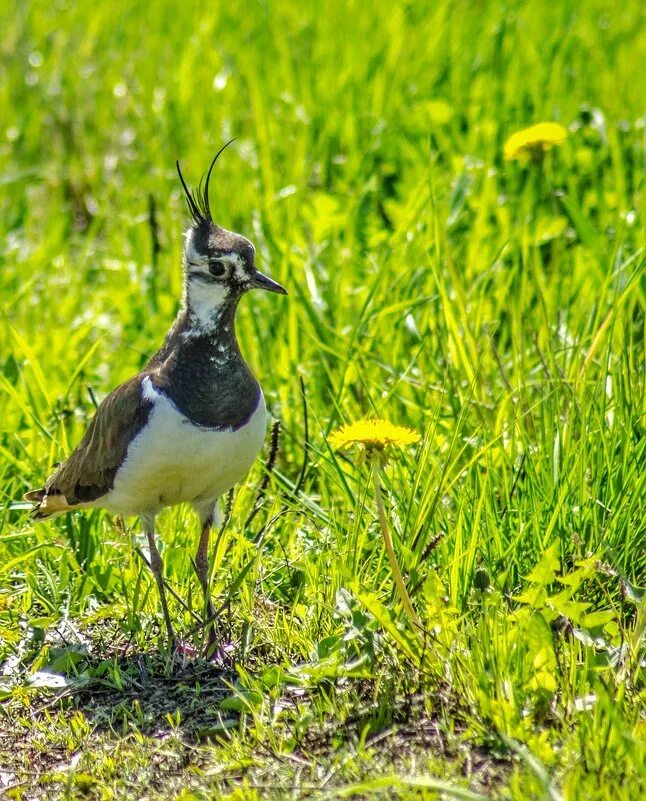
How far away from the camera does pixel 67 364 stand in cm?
492

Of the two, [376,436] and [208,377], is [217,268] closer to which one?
[208,377]

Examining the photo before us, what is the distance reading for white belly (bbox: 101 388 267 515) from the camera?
3.30m

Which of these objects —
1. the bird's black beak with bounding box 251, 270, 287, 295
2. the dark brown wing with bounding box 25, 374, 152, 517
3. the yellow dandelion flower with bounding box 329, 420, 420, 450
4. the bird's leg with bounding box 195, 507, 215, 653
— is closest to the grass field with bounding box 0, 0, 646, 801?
the bird's leg with bounding box 195, 507, 215, 653

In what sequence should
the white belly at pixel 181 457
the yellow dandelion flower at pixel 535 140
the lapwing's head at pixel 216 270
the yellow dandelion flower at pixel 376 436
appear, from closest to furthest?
1. the yellow dandelion flower at pixel 376 436
2. the white belly at pixel 181 457
3. the lapwing's head at pixel 216 270
4. the yellow dandelion flower at pixel 535 140

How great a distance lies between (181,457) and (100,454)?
420 millimetres

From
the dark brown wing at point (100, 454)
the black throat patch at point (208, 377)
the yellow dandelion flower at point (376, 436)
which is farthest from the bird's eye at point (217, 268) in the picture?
the yellow dandelion flower at point (376, 436)

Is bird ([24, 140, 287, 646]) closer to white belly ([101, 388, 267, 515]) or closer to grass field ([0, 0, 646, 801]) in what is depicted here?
white belly ([101, 388, 267, 515])

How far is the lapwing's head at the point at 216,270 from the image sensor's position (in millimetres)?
3436

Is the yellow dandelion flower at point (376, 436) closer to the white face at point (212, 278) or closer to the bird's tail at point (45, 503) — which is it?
the white face at point (212, 278)

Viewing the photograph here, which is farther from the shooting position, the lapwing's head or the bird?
the lapwing's head

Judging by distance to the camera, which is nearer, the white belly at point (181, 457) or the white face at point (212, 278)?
the white belly at point (181, 457)

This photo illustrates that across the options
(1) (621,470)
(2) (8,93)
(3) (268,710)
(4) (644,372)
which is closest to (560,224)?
(4) (644,372)

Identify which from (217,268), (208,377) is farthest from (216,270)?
(208,377)

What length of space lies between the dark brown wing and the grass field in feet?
0.62
